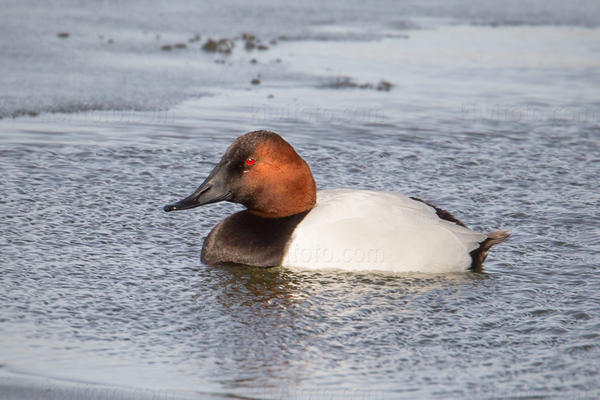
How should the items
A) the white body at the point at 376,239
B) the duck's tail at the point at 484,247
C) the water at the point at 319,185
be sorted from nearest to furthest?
the water at the point at 319,185 → the white body at the point at 376,239 → the duck's tail at the point at 484,247

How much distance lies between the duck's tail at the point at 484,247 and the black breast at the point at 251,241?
1.11m

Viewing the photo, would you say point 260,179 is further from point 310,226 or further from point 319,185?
point 319,185

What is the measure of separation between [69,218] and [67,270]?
98 centimetres

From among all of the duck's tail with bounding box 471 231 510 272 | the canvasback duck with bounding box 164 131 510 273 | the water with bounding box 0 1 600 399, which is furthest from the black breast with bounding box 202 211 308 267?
the duck's tail with bounding box 471 231 510 272

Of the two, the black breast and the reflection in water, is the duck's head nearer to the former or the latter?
the black breast

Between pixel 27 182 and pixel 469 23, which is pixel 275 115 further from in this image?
pixel 469 23

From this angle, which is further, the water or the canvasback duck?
the canvasback duck

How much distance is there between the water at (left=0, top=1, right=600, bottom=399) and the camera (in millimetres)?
4238

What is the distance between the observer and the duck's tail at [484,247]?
5.81 m

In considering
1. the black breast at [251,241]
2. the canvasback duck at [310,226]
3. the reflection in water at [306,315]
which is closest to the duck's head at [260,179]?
the canvasback duck at [310,226]

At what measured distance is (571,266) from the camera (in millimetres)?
5766

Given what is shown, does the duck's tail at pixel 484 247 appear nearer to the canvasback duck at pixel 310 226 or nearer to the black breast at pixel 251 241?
the canvasback duck at pixel 310 226

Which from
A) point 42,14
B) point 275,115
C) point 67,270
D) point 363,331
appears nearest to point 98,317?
point 67,270

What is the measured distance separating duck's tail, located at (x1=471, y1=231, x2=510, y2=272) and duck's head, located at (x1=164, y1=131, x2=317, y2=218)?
1.10 meters
